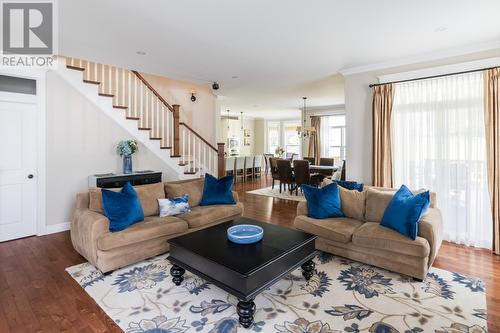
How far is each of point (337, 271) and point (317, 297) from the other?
2.03ft

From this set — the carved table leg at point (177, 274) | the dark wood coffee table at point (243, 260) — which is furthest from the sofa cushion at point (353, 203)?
the carved table leg at point (177, 274)

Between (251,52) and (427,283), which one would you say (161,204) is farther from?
(427,283)

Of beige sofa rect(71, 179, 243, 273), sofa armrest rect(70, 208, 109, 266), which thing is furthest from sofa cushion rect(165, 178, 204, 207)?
sofa armrest rect(70, 208, 109, 266)

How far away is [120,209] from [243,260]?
1.69 metres

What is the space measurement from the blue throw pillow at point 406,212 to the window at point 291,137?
32.0 ft

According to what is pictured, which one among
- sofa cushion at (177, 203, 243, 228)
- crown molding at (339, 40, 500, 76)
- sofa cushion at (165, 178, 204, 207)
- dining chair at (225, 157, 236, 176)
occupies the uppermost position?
crown molding at (339, 40, 500, 76)

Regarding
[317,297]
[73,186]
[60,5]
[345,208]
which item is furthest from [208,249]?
[73,186]

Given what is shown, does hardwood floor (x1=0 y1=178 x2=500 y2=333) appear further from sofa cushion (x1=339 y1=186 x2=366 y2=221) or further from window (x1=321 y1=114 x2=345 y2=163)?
window (x1=321 y1=114 x2=345 y2=163)

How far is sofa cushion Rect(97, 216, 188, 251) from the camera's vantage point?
2846 millimetres

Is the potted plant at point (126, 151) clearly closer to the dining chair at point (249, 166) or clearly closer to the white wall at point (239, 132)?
the dining chair at point (249, 166)

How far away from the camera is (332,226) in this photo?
3.31 meters

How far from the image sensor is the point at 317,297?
247 centimetres

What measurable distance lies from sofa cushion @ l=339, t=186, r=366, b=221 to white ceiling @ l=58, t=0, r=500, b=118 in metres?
2.04

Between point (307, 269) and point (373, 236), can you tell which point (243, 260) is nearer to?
point (307, 269)
